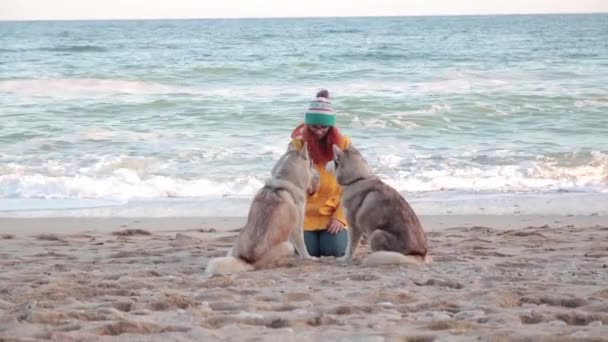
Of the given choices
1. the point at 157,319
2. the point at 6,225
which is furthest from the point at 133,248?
the point at 157,319

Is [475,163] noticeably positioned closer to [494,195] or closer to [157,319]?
[494,195]

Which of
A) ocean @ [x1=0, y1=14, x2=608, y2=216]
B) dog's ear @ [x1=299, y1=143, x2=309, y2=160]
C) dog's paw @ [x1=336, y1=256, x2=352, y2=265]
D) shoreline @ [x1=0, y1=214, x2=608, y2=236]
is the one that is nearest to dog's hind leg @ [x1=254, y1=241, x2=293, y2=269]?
dog's paw @ [x1=336, y1=256, x2=352, y2=265]

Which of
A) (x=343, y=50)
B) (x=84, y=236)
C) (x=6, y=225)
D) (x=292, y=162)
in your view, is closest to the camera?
(x=292, y=162)

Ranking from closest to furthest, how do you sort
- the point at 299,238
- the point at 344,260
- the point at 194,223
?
the point at 299,238 → the point at 344,260 → the point at 194,223

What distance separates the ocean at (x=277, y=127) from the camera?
34.6 ft

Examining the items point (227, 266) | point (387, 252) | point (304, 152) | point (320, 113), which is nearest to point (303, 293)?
point (227, 266)

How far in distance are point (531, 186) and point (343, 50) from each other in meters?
24.3

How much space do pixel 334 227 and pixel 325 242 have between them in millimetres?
151

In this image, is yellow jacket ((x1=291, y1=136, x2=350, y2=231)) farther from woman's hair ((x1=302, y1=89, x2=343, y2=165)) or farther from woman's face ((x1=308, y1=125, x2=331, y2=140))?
woman's face ((x1=308, y1=125, x2=331, y2=140))

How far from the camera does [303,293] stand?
505 centimetres

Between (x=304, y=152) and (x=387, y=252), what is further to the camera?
(x=304, y=152)

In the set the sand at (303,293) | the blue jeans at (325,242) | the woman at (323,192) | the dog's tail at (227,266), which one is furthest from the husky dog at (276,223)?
the blue jeans at (325,242)

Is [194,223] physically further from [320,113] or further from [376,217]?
[376,217]

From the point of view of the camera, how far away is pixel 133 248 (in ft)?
23.3
